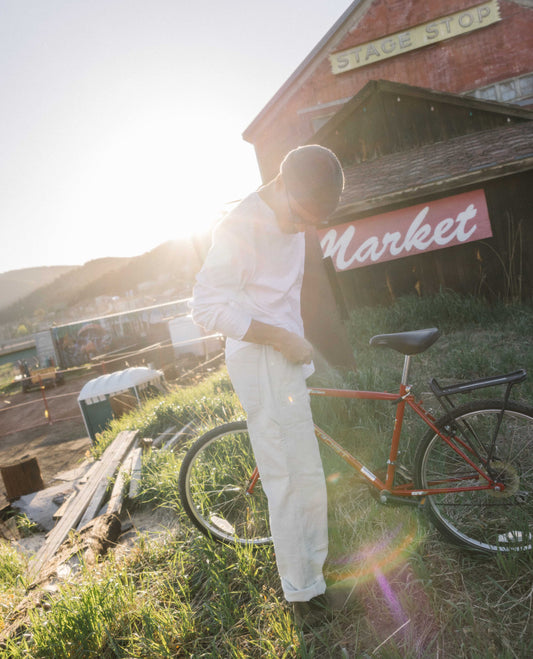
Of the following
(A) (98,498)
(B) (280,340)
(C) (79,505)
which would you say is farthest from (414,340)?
(C) (79,505)

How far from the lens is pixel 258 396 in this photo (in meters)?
1.95

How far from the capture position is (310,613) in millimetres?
1998

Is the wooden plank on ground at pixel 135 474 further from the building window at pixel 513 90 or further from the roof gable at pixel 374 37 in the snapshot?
the building window at pixel 513 90

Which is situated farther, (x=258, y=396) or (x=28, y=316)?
(x=28, y=316)

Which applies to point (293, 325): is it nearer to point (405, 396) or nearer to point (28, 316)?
point (405, 396)

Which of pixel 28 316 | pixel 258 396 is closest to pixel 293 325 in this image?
pixel 258 396

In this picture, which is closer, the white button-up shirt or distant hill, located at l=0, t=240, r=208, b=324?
the white button-up shirt

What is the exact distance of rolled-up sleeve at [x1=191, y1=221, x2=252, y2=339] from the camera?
183cm

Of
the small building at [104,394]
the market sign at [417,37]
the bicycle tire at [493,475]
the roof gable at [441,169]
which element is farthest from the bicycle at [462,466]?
the market sign at [417,37]

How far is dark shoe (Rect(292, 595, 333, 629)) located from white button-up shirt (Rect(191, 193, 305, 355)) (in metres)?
1.36

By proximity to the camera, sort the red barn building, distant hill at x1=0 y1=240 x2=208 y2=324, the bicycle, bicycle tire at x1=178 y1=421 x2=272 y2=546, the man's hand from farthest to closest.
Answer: distant hill at x1=0 y1=240 x2=208 y2=324 → the red barn building → bicycle tire at x1=178 y1=421 x2=272 y2=546 → the bicycle → the man's hand

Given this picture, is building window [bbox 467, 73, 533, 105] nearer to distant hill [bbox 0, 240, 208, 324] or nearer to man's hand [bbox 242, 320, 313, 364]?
man's hand [bbox 242, 320, 313, 364]

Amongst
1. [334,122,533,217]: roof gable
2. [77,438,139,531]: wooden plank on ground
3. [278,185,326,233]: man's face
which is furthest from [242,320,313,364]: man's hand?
[334,122,533,217]: roof gable

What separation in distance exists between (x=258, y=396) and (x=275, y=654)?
48.4 inches
